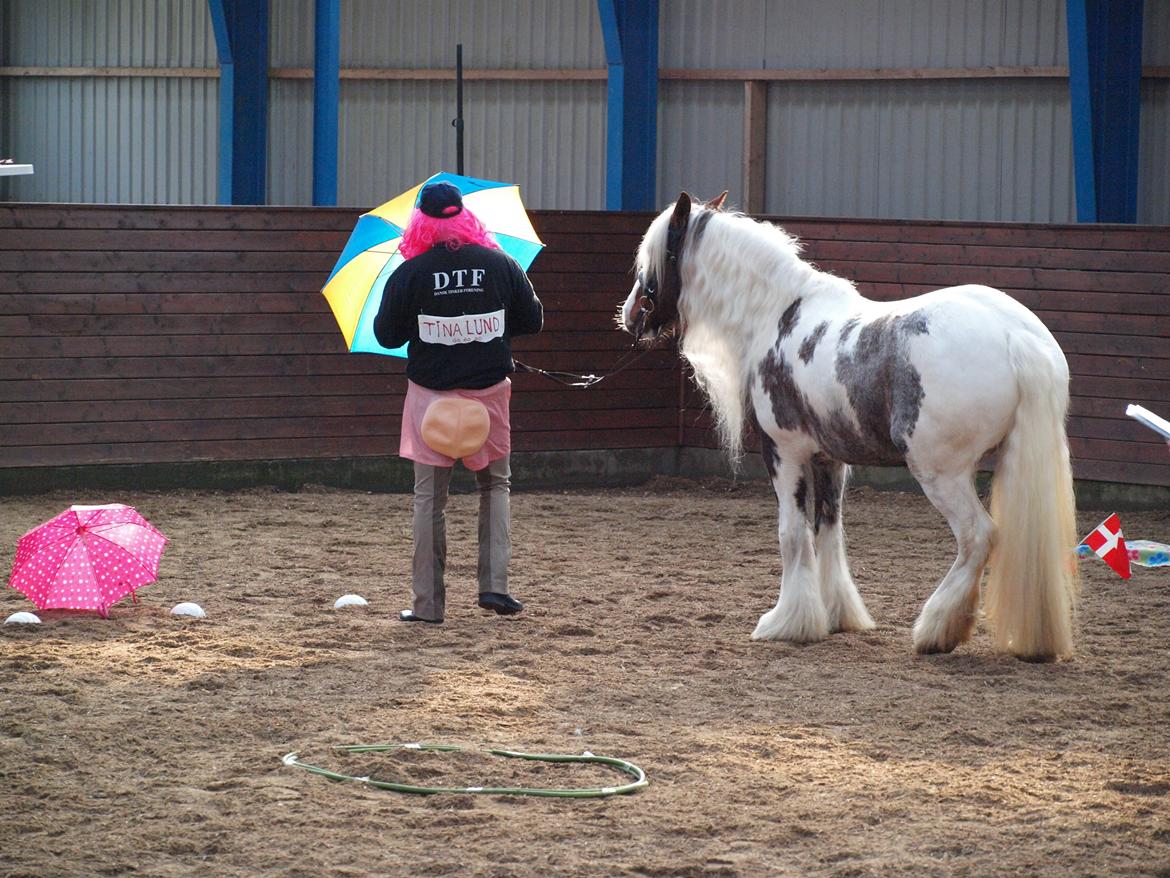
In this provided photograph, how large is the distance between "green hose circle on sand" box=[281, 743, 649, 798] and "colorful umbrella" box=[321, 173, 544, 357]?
2295 mm

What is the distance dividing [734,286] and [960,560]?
147 centimetres

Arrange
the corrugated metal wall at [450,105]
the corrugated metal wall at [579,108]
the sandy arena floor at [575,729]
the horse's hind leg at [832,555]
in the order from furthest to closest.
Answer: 1. the corrugated metal wall at [450,105]
2. the corrugated metal wall at [579,108]
3. the horse's hind leg at [832,555]
4. the sandy arena floor at [575,729]

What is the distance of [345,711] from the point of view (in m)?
4.82

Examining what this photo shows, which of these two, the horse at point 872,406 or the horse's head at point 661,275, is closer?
the horse at point 872,406

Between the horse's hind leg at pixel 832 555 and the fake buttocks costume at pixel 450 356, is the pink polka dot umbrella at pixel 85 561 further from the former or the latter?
the horse's hind leg at pixel 832 555

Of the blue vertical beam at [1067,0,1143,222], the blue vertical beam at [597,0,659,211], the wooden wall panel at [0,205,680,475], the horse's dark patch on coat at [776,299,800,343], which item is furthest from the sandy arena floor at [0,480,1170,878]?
the blue vertical beam at [597,0,659,211]

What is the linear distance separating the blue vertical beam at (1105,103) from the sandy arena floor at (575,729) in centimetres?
406

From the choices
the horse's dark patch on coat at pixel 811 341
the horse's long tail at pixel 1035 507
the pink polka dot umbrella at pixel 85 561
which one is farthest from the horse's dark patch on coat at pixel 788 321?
the pink polka dot umbrella at pixel 85 561

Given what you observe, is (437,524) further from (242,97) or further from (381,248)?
(242,97)

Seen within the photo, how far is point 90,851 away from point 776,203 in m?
10.3

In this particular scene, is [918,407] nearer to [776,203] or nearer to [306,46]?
[776,203]

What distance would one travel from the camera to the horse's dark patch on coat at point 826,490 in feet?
19.9

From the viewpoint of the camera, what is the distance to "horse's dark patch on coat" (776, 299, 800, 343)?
5.95m

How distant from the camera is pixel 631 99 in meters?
12.0
